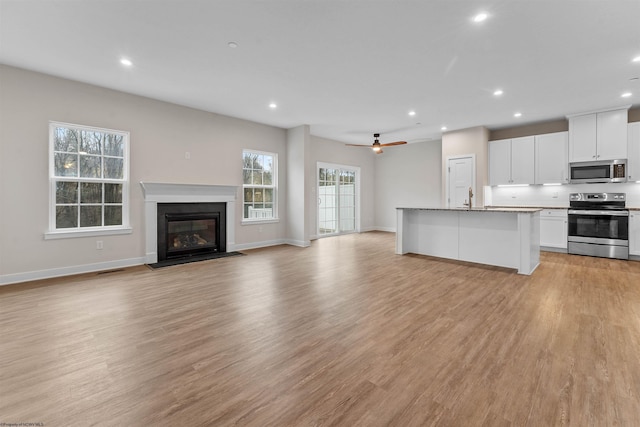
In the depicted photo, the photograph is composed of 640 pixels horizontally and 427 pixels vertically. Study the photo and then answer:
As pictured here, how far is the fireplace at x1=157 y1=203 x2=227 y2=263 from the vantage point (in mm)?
5285

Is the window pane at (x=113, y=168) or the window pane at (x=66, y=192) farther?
the window pane at (x=113, y=168)

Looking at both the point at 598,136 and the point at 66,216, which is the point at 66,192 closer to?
the point at 66,216

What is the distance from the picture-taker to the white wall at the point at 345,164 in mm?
8086

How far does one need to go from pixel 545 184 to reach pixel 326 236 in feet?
17.7

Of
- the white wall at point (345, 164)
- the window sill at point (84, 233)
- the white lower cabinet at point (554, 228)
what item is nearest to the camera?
the window sill at point (84, 233)

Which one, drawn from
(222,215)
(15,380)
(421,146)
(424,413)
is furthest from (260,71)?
(421,146)

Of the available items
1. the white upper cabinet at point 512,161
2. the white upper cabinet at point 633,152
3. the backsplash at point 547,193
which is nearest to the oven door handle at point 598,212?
the backsplash at point 547,193

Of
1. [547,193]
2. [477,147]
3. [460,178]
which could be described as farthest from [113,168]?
[547,193]

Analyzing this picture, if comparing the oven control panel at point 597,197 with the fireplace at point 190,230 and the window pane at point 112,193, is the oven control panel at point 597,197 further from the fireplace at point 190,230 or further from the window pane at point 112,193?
the window pane at point 112,193

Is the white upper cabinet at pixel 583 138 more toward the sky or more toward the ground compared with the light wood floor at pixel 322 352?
more toward the sky

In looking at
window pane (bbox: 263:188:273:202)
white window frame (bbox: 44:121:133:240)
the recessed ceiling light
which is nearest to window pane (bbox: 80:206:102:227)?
white window frame (bbox: 44:121:133:240)

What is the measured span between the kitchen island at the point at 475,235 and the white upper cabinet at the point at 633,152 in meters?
2.40

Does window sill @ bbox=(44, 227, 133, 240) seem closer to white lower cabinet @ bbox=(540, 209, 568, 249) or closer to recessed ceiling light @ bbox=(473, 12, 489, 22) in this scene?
recessed ceiling light @ bbox=(473, 12, 489, 22)

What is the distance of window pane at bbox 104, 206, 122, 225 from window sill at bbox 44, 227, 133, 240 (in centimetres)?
15
